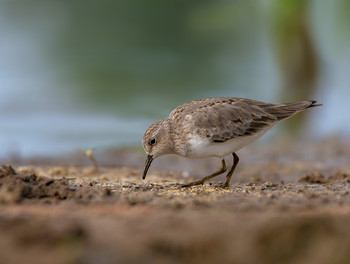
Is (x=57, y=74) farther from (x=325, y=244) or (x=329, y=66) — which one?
(x=325, y=244)

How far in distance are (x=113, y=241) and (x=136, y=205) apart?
1.25m

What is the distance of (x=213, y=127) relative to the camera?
7047 millimetres

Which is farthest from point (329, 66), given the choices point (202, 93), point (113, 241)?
point (113, 241)

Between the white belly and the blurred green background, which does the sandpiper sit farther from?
the blurred green background

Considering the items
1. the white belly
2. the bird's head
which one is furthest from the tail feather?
the bird's head

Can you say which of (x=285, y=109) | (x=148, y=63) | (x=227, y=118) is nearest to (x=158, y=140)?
(x=227, y=118)

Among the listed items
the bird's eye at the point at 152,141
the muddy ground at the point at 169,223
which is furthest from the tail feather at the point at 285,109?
the bird's eye at the point at 152,141

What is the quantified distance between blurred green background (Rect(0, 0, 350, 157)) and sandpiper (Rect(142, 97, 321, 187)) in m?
6.00

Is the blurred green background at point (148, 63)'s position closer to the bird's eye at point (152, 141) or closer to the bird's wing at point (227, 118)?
the bird's eye at point (152, 141)

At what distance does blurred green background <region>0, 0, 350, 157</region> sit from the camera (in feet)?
51.9

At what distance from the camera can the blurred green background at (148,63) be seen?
1581 cm

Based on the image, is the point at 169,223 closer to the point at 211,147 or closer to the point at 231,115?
the point at 211,147

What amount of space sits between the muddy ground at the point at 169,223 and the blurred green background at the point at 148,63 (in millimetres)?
7443

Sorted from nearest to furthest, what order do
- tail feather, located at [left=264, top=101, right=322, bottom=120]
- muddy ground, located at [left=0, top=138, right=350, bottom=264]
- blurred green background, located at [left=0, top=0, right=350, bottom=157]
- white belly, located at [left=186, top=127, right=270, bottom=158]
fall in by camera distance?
1. muddy ground, located at [left=0, top=138, right=350, bottom=264]
2. white belly, located at [left=186, top=127, right=270, bottom=158]
3. tail feather, located at [left=264, top=101, right=322, bottom=120]
4. blurred green background, located at [left=0, top=0, right=350, bottom=157]
